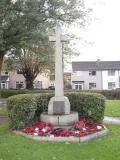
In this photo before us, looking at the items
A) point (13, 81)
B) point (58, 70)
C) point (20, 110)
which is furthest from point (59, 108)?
point (13, 81)

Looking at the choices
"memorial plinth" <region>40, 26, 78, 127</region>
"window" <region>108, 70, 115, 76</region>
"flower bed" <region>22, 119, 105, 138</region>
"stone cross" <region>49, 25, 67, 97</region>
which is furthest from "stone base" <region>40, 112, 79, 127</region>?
"window" <region>108, 70, 115, 76</region>

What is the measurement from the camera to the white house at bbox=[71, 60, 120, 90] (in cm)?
7688

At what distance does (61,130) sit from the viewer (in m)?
12.1

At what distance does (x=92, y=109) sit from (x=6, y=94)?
29016 mm

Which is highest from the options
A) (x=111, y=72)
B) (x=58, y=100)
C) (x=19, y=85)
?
(x=111, y=72)

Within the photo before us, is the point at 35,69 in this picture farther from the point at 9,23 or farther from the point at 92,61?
the point at 92,61

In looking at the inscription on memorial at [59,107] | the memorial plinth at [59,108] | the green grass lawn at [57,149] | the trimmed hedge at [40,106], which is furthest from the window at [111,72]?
the green grass lawn at [57,149]

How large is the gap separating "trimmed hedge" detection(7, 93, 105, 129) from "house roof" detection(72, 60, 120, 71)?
63611 mm

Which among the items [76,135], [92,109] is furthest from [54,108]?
[76,135]

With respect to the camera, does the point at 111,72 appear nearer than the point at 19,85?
No

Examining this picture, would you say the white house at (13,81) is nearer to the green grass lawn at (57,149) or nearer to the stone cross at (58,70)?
the stone cross at (58,70)

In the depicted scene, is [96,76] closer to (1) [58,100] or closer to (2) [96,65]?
(2) [96,65]

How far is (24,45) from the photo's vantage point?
22578 millimetres

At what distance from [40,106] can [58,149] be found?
4240 millimetres
